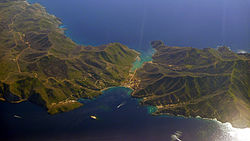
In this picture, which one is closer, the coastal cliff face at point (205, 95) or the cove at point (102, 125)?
the cove at point (102, 125)

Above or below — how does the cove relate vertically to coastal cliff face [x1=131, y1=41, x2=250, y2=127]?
below

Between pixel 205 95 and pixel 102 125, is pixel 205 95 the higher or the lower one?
the higher one

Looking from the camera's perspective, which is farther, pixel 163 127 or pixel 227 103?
pixel 227 103

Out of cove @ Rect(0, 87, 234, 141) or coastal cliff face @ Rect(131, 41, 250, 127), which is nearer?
cove @ Rect(0, 87, 234, 141)

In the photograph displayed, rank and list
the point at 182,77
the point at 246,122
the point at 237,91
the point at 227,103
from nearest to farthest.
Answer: the point at 246,122, the point at 227,103, the point at 237,91, the point at 182,77

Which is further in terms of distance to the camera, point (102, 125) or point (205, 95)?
point (205, 95)

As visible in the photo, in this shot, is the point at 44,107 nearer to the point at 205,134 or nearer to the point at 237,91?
the point at 205,134

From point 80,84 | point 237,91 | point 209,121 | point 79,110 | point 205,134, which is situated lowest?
point 205,134

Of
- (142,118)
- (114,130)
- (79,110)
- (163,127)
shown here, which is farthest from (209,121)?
(79,110)
